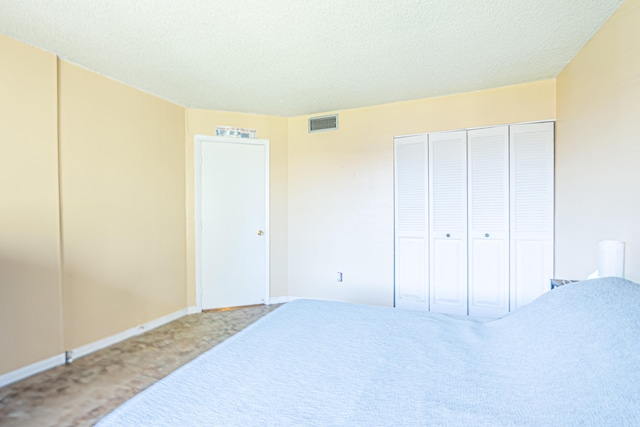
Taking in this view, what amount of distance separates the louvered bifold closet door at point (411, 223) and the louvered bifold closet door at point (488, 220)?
1.43 ft

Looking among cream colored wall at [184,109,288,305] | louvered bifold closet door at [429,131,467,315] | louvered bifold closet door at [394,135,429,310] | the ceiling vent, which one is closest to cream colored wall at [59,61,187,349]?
cream colored wall at [184,109,288,305]

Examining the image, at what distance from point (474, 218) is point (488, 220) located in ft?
0.41

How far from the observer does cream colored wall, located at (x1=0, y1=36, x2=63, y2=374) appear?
1932 mm

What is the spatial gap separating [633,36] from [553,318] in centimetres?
165

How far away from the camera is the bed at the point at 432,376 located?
77 centimetres

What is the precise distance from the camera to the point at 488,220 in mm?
2902

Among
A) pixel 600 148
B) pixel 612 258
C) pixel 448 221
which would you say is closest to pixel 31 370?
pixel 448 221

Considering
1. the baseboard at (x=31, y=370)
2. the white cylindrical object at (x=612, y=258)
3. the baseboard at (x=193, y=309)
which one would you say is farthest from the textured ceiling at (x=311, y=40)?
the baseboard at (x=193, y=309)

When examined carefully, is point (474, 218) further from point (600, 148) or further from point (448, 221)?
point (600, 148)

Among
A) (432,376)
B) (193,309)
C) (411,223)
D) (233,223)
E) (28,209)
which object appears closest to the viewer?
(432,376)

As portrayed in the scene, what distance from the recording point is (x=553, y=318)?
1.10 m

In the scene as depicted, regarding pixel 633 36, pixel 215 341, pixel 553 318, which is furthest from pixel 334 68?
pixel 215 341

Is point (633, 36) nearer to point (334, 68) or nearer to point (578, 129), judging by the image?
point (578, 129)

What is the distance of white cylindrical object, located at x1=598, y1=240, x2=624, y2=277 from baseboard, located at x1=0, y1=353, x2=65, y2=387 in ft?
12.0
